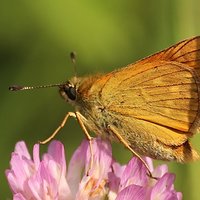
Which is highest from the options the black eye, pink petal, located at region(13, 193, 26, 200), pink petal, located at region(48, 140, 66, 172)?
the black eye

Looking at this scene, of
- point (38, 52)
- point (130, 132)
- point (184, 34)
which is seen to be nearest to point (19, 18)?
point (38, 52)

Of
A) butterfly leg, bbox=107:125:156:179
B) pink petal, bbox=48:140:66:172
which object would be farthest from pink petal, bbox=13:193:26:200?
butterfly leg, bbox=107:125:156:179

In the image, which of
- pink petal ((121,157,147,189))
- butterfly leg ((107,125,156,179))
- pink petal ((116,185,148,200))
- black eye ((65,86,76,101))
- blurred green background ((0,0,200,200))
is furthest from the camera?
blurred green background ((0,0,200,200))

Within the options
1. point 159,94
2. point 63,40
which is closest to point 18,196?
point 159,94

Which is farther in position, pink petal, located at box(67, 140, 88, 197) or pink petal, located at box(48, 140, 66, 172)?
pink petal, located at box(67, 140, 88, 197)

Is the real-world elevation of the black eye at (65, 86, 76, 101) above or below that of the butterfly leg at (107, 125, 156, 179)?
above

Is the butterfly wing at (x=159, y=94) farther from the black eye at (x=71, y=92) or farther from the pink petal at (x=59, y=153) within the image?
the pink petal at (x=59, y=153)

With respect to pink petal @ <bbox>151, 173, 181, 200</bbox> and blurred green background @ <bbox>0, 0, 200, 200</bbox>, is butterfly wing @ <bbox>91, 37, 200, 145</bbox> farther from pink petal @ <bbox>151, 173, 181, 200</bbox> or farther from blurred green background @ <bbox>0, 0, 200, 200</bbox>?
blurred green background @ <bbox>0, 0, 200, 200</bbox>

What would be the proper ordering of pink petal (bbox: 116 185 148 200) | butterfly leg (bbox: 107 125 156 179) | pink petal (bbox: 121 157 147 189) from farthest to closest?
butterfly leg (bbox: 107 125 156 179) < pink petal (bbox: 121 157 147 189) < pink petal (bbox: 116 185 148 200)
